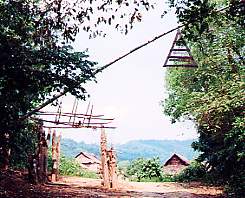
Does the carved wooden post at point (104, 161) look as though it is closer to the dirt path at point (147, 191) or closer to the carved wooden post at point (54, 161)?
the dirt path at point (147, 191)

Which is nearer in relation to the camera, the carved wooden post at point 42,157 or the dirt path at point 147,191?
the dirt path at point 147,191

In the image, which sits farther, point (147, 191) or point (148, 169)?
point (148, 169)

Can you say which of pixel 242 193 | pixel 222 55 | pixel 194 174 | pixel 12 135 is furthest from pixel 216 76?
pixel 12 135

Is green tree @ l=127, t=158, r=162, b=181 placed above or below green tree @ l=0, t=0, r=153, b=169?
below

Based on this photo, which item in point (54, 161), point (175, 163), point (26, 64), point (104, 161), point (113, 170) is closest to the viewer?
point (26, 64)

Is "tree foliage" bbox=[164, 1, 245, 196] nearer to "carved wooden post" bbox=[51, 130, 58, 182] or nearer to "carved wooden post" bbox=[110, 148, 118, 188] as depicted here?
"carved wooden post" bbox=[110, 148, 118, 188]

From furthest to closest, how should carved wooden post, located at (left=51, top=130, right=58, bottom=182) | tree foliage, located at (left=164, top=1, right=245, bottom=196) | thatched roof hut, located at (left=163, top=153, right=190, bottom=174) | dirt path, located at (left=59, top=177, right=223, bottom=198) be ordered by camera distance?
thatched roof hut, located at (left=163, top=153, right=190, bottom=174)
carved wooden post, located at (left=51, top=130, right=58, bottom=182)
tree foliage, located at (left=164, top=1, right=245, bottom=196)
dirt path, located at (left=59, top=177, right=223, bottom=198)

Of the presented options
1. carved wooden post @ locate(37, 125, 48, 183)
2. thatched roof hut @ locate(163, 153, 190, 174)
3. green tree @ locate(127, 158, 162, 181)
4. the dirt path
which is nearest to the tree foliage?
the dirt path

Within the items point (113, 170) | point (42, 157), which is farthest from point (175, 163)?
point (42, 157)

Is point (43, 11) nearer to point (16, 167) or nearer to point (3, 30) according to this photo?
point (3, 30)

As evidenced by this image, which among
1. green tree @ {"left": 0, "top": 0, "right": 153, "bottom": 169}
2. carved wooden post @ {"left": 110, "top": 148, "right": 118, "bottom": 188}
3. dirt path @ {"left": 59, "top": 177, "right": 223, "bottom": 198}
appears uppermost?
green tree @ {"left": 0, "top": 0, "right": 153, "bottom": 169}

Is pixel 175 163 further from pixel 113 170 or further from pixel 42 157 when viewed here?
pixel 42 157

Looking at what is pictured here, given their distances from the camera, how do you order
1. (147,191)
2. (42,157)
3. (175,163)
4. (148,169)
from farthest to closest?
(175,163) → (148,169) → (147,191) → (42,157)

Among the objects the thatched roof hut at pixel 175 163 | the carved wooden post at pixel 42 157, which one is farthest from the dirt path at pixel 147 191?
the thatched roof hut at pixel 175 163
